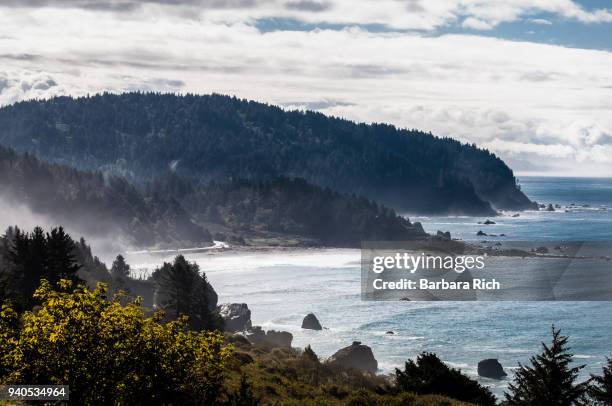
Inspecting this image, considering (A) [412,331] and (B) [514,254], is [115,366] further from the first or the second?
(B) [514,254]

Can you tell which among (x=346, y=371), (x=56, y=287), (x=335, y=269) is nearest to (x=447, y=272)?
(x=335, y=269)

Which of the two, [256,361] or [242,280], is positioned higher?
[242,280]

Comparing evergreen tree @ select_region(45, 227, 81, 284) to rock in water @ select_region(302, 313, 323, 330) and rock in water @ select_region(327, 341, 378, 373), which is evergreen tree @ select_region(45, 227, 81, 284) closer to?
rock in water @ select_region(327, 341, 378, 373)

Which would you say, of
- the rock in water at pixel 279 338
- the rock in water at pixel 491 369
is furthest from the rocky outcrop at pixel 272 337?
the rock in water at pixel 491 369

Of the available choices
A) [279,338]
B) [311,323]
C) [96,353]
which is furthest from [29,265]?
[311,323]

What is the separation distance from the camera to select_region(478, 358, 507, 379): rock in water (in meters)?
73.4

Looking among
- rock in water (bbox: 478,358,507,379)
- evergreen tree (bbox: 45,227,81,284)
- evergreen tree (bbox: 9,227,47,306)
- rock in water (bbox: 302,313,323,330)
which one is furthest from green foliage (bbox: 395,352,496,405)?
rock in water (bbox: 302,313,323,330)

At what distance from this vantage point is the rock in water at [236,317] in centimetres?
9854

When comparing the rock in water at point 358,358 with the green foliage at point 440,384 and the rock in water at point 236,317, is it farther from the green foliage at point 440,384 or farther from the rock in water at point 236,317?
the green foliage at point 440,384

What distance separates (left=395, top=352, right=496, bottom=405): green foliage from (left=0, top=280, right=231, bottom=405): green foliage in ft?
63.4

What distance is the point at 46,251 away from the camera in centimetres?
5606

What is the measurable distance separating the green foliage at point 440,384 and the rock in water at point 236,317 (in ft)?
191

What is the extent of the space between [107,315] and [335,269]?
157072 millimetres

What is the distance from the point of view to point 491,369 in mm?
73625
